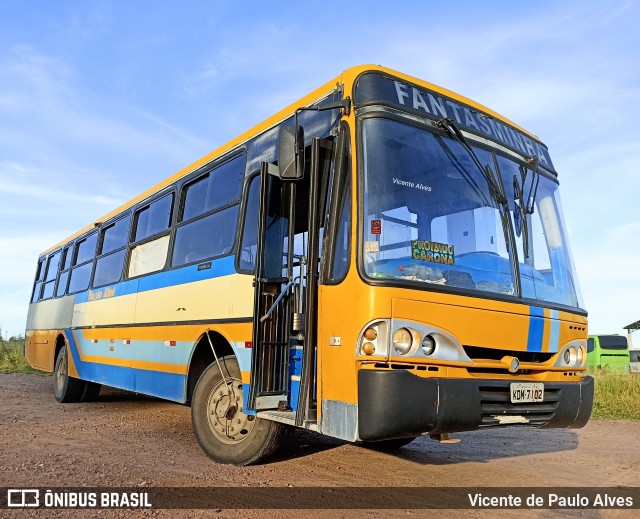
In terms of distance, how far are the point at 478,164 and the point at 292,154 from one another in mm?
1529

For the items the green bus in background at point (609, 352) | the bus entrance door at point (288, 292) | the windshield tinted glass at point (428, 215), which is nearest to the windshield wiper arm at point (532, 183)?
the windshield tinted glass at point (428, 215)

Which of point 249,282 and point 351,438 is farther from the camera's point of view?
point 249,282

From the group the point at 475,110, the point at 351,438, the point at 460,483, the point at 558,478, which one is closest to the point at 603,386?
the point at 558,478

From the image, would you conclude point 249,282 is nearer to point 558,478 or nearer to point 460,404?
point 460,404

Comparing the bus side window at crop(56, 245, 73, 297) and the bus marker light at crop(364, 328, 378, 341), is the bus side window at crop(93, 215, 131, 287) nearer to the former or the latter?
the bus side window at crop(56, 245, 73, 297)

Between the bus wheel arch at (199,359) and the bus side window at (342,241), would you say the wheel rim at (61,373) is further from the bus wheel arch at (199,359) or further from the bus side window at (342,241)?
the bus side window at (342,241)

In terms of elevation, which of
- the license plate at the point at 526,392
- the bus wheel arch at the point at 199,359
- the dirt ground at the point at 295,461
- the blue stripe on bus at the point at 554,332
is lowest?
the dirt ground at the point at 295,461

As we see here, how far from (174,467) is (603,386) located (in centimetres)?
1120

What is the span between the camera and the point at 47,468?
5152mm

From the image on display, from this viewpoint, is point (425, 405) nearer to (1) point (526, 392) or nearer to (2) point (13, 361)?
(1) point (526, 392)

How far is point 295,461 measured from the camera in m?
5.64

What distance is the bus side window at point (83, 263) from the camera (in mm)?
10227

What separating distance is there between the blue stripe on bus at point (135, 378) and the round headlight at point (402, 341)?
3.06 metres

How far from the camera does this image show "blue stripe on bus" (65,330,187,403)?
6402 mm
